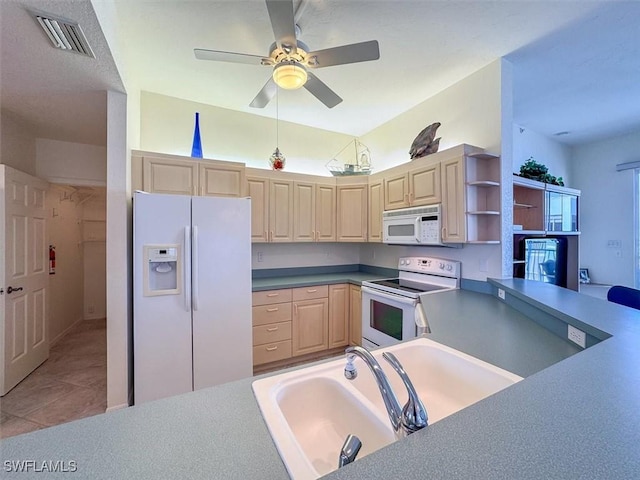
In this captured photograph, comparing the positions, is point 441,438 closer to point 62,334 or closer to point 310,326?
point 310,326

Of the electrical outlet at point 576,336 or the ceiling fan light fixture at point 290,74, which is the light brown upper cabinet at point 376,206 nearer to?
the ceiling fan light fixture at point 290,74

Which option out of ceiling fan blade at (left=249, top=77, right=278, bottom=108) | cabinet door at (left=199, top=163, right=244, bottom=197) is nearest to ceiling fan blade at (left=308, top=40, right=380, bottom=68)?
ceiling fan blade at (left=249, top=77, right=278, bottom=108)

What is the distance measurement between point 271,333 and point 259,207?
1.37 meters

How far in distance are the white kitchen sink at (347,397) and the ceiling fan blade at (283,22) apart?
178 cm

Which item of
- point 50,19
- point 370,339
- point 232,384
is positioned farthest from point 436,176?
point 50,19

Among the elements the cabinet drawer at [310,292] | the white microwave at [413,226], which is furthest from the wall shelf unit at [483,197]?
the cabinet drawer at [310,292]

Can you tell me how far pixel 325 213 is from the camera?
3.48 m

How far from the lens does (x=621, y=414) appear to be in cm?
59

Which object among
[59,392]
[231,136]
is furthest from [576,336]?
[59,392]

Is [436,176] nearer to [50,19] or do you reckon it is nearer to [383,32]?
[383,32]

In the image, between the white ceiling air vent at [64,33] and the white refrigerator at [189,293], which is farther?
the white refrigerator at [189,293]

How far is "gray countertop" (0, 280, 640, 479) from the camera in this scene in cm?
45

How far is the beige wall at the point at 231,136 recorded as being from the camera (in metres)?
2.89

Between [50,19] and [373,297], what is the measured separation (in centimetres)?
291
